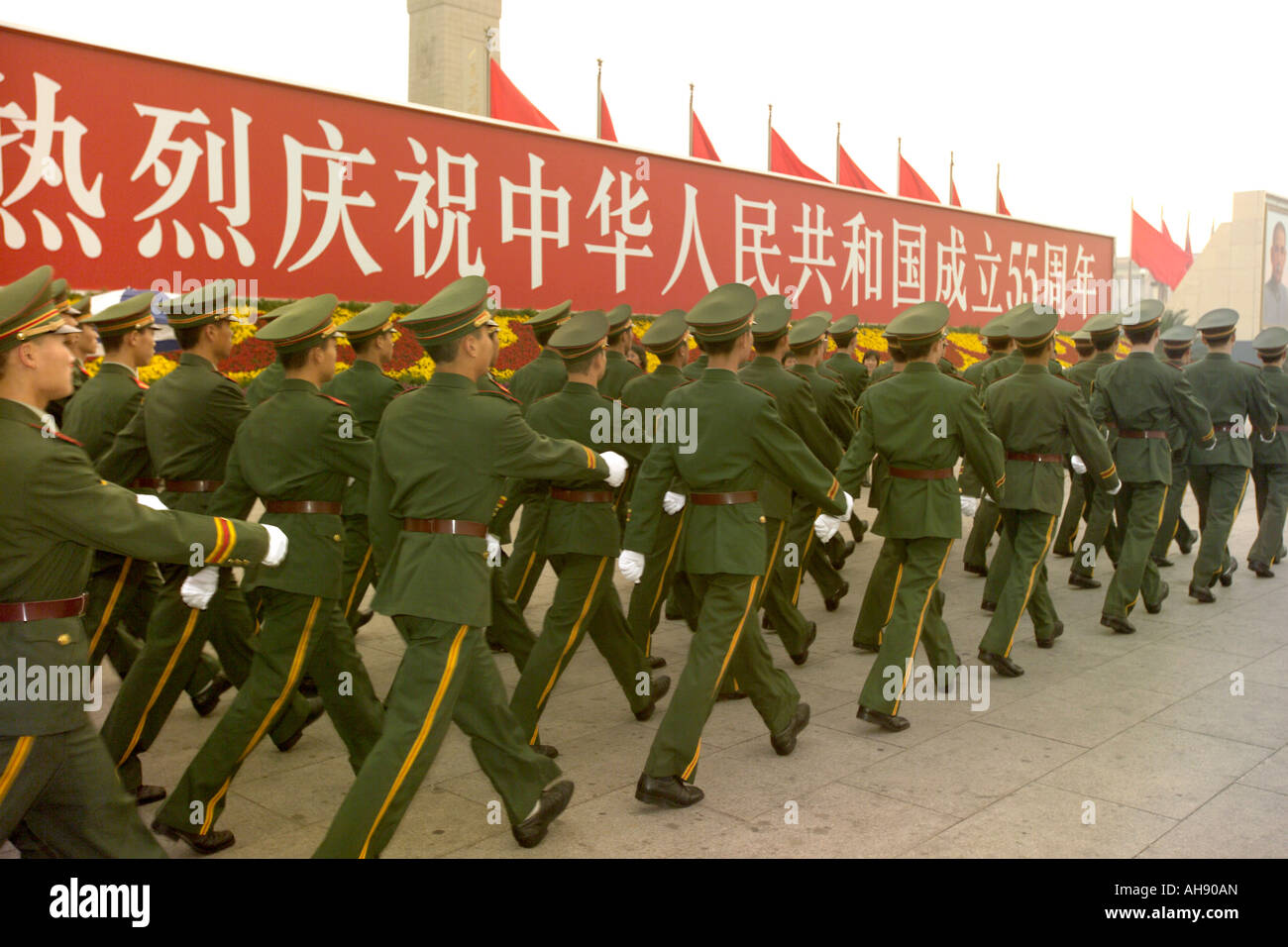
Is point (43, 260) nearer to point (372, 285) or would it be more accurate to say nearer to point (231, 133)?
point (231, 133)

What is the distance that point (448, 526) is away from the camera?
3.27m

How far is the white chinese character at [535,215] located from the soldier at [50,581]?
9042 millimetres

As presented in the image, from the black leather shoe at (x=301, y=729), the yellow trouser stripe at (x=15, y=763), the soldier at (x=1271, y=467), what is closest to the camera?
the yellow trouser stripe at (x=15, y=763)

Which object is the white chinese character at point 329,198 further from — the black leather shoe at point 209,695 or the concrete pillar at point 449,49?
the concrete pillar at point 449,49

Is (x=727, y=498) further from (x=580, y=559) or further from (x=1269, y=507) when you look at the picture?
(x=1269, y=507)

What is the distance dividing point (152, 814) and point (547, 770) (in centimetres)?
155

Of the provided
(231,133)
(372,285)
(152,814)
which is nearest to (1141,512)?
(152,814)

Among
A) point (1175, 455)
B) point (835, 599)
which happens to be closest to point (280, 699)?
point (835, 599)

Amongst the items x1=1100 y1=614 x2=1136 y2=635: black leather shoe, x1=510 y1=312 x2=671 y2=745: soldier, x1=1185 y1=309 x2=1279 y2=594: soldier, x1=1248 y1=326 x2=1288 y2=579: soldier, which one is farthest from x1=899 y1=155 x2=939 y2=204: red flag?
x1=510 y1=312 x2=671 y2=745: soldier

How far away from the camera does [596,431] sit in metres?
4.95

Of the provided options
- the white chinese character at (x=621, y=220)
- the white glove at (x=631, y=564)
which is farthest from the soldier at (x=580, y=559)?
the white chinese character at (x=621, y=220)

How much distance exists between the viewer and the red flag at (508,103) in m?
13.2

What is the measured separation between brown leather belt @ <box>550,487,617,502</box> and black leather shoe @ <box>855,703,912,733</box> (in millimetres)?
1448

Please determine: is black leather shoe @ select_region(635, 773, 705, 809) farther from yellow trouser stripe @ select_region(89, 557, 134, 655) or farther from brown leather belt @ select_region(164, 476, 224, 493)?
yellow trouser stripe @ select_region(89, 557, 134, 655)
